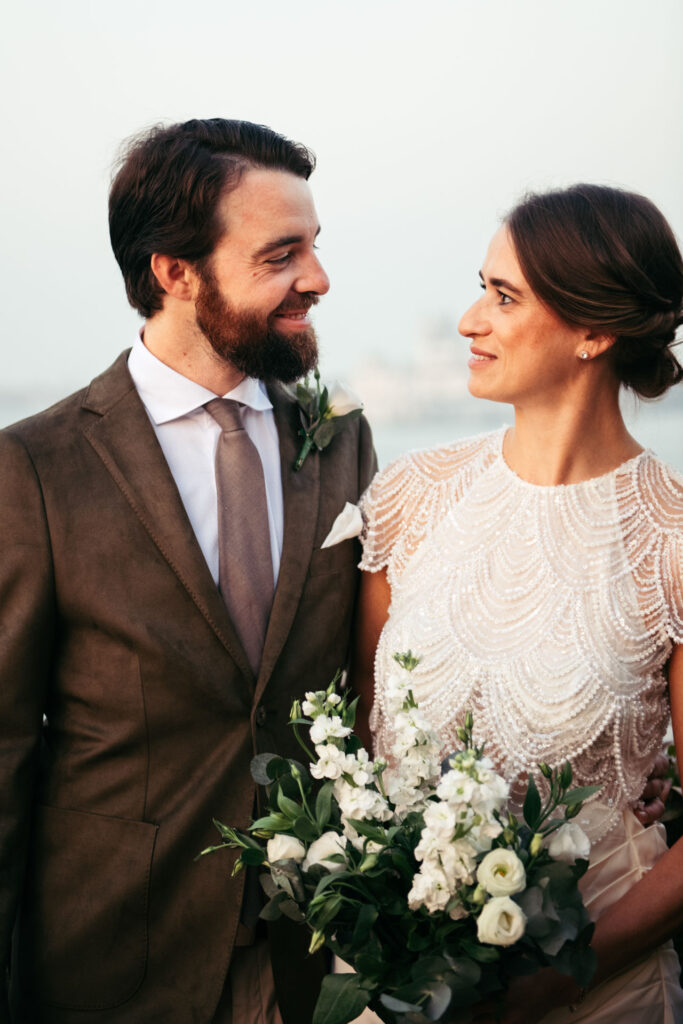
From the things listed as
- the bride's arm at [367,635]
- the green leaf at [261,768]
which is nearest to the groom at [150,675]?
the bride's arm at [367,635]

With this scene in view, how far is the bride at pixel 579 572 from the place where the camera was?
1.88 meters

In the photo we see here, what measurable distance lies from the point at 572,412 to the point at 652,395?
0.68 feet

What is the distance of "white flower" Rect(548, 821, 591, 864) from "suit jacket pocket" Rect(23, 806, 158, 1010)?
2.78 feet

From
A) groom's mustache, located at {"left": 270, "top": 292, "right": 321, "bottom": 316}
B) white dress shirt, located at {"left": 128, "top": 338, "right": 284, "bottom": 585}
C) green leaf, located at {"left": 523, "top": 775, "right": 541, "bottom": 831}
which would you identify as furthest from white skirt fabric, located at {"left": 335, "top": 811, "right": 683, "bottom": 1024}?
groom's mustache, located at {"left": 270, "top": 292, "right": 321, "bottom": 316}

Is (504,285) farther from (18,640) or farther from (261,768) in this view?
(18,640)

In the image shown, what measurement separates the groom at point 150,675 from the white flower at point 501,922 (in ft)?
2.39

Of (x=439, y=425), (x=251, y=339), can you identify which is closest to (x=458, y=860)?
(x=251, y=339)

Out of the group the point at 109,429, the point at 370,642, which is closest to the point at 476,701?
the point at 370,642

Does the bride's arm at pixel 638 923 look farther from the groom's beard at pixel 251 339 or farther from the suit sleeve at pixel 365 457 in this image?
the groom's beard at pixel 251 339

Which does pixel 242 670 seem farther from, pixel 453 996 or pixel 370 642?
pixel 453 996

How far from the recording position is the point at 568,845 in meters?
1.42

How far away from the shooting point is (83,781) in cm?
195

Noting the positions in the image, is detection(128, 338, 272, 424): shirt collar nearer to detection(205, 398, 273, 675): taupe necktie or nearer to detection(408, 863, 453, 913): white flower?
detection(205, 398, 273, 675): taupe necktie

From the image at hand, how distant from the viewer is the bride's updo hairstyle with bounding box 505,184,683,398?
6.33 feet
